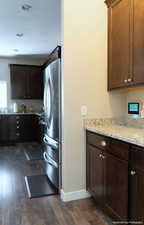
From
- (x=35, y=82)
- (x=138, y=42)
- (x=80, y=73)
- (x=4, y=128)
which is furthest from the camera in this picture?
(x=35, y=82)

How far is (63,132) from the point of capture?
2299mm

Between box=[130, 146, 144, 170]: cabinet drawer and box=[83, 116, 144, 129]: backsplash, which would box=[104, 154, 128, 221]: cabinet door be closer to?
box=[130, 146, 144, 170]: cabinet drawer

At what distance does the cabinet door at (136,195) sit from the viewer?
4.65ft

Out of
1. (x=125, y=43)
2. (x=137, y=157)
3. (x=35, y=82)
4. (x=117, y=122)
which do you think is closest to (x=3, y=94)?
(x=35, y=82)

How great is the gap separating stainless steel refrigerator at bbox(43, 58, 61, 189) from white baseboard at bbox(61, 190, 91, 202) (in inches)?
7.3

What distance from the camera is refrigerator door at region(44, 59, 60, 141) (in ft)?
7.91

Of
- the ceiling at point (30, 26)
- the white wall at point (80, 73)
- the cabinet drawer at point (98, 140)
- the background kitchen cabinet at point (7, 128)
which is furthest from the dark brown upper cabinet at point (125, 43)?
the background kitchen cabinet at point (7, 128)

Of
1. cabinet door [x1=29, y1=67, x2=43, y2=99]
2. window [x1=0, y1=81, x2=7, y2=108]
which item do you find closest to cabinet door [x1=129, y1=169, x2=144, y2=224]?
cabinet door [x1=29, y1=67, x2=43, y2=99]

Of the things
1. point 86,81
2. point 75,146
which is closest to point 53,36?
point 86,81

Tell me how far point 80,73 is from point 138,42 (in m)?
0.76

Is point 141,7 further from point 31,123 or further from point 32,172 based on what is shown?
point 31,123

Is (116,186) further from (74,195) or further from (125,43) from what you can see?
(125,43)

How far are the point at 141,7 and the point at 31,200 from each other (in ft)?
8.39

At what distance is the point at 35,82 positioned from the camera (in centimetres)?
593
